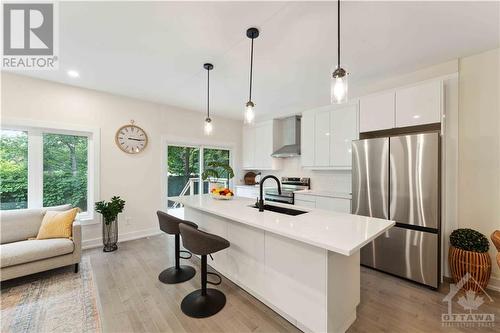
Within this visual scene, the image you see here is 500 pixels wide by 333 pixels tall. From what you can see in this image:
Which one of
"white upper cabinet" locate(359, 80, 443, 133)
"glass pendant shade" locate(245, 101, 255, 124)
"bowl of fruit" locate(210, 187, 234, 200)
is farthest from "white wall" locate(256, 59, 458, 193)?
"bowl of fruit" locate(210, 187, 234, 200)

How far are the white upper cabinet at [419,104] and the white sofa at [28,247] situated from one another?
4.52m

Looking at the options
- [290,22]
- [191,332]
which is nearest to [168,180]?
[191,332]

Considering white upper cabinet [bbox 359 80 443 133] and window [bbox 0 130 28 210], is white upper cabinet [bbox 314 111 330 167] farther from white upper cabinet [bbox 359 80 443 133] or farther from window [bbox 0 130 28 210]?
window [bbox 0 130 28 210]

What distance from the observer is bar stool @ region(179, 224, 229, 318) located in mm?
1862

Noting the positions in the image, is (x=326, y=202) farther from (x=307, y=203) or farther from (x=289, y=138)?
(x=289, y=138)

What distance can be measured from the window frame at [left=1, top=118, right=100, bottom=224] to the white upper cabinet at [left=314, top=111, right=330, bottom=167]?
3889 mm

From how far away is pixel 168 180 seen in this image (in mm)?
4555

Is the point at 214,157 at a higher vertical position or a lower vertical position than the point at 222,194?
higher

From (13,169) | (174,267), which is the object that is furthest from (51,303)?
(13,169)

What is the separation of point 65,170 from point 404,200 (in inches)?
199

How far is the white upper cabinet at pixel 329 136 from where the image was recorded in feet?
11.4

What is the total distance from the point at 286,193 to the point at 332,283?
8.59 ft

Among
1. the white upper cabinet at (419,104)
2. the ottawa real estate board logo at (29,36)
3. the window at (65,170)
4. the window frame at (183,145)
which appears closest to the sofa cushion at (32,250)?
the window at (65,170)

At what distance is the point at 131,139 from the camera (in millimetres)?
3982
